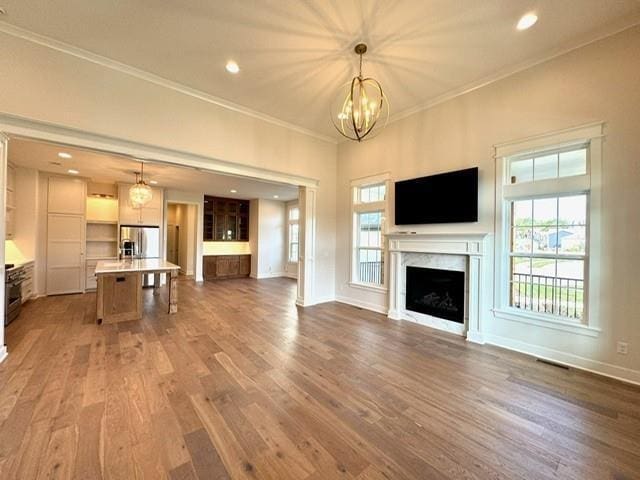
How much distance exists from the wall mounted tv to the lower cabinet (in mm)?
6802

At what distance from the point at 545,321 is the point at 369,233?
3025 mm

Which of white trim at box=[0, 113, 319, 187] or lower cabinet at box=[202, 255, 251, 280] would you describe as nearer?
white trim at box=[0, 113, 319, 187]

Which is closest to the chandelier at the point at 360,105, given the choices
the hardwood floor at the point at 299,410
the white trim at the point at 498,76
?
the white trim at the point at 498,76

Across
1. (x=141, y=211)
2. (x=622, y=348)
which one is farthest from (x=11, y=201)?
(x=622, y=348)

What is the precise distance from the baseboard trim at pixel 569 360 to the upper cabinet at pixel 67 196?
8.98 meters

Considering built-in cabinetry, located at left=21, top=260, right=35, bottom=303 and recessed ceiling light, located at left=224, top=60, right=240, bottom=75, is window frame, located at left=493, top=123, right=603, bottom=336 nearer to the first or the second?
recessed ceiling light, located at left=224, top=60, right=240, bottom=75

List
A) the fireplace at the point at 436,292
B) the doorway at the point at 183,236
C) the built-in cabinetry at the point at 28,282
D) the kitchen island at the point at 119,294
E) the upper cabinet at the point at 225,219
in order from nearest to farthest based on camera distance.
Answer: the fireplace at the point at 436,292 < the kitchen island at the point at 119,294 < the built-in cabinetry at the point at 28,282 < the doorway at the point at 183,236 < the upper cabinet at the point at 225,219

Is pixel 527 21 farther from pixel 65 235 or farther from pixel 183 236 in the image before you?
pixel 183 236

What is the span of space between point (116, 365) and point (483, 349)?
4382 mm

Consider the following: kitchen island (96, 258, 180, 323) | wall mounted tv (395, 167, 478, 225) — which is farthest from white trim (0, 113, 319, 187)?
wall mounted tv (395, 167, 478, 225)

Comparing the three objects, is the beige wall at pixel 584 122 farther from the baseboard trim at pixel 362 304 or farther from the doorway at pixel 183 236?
the doorway at pixel 183 236

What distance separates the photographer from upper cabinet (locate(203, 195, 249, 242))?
9.41 metres

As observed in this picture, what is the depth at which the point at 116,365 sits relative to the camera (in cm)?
286

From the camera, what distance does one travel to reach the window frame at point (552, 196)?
2.89 meters
